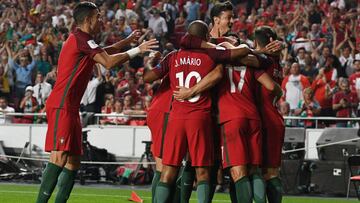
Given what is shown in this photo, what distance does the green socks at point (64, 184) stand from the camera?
37.9 ft

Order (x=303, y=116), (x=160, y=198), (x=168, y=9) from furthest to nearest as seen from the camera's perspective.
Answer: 1. (x=168, y=9)
2. (x=303, y=116)
3. (x=160, y=198)

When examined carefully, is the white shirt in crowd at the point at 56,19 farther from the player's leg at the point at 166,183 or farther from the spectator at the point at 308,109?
the player's leg at the point at 166,183

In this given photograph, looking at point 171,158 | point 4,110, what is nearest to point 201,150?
point 171,158

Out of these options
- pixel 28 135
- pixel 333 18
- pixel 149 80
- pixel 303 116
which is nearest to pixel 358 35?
pixel 333 18

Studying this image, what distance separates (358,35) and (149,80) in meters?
12.3

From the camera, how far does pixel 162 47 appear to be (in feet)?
84.5

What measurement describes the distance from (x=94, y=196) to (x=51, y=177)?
574cm

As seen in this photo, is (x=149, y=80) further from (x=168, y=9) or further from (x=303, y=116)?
(x=168, y=9)

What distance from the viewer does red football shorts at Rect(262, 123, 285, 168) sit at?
1144 cm

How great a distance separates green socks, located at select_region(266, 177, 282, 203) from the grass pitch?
483 centimetres

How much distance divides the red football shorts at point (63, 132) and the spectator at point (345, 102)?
363 inches

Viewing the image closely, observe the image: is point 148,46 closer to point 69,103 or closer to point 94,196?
point 69,103

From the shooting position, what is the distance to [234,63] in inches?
435

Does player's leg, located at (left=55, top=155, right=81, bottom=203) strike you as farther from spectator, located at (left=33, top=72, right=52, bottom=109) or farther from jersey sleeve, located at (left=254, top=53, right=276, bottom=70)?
spectator, located at (left=33, top=72, right=52, bottom=109)
